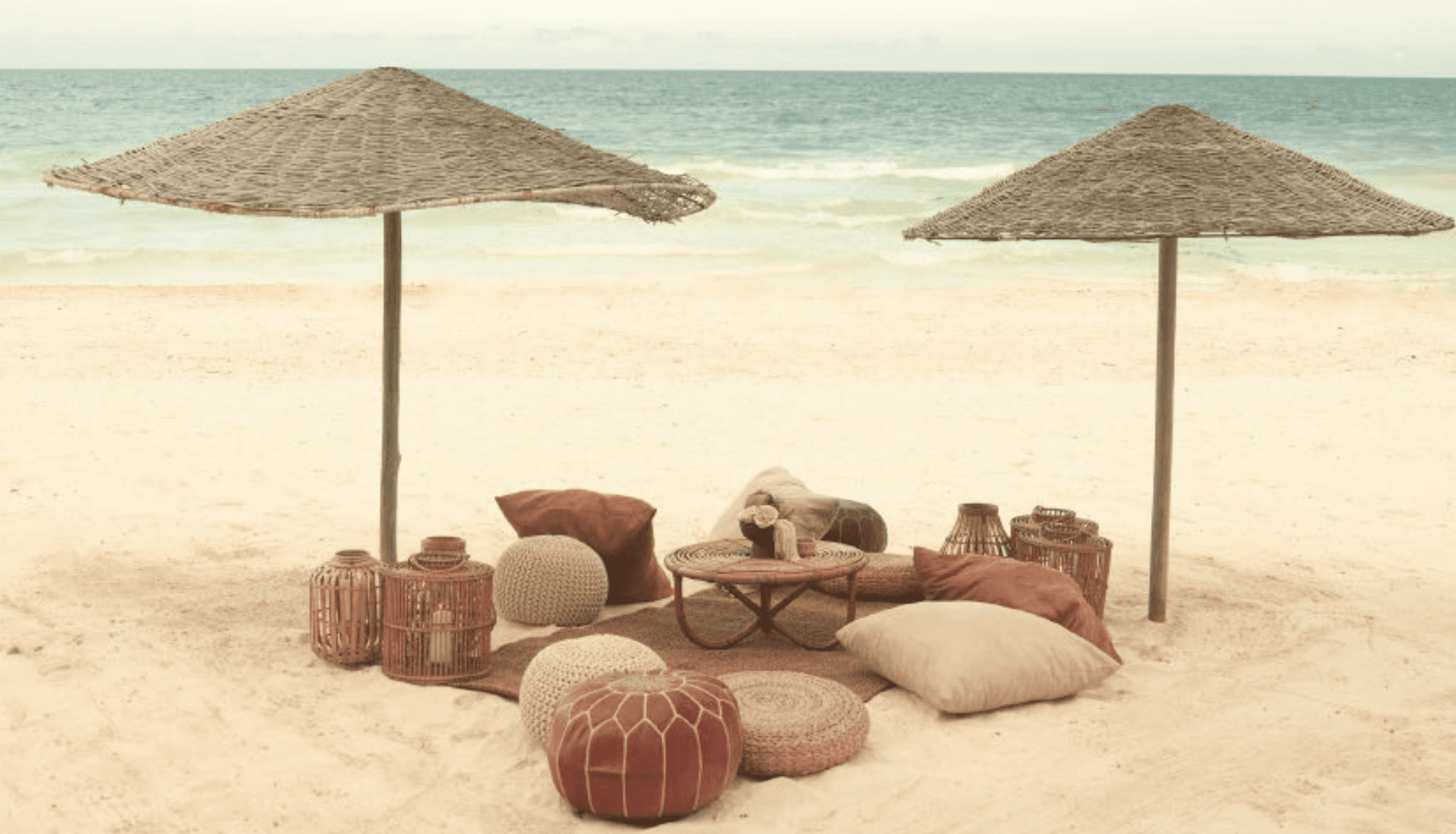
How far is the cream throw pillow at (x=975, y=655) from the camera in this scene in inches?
162

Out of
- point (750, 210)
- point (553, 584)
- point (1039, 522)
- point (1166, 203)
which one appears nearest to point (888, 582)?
point (1039, 522)

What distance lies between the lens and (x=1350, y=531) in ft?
20.9

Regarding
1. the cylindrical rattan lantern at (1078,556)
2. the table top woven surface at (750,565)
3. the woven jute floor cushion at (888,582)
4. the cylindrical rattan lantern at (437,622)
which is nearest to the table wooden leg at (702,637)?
the table top woven surface at (750,565)

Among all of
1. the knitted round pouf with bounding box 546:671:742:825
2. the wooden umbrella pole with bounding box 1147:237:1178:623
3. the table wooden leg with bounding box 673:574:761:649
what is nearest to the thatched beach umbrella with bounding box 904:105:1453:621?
the wooden umbrella pole with bounding box 1147:237:1178:623

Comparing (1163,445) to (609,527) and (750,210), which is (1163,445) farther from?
(750,210)

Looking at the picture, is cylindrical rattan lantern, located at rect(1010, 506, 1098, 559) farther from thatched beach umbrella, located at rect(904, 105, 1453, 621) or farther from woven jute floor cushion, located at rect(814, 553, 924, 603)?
woven jute floor cushion, located at rect(814, 553, 924, 603)

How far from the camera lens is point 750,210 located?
22.6 m

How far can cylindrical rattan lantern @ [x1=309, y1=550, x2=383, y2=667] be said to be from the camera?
4.44 meters

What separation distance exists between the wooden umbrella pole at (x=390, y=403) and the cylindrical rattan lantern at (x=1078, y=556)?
2274 millimetres

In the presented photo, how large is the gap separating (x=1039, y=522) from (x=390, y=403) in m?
2.42

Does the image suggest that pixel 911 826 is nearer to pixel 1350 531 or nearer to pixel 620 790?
pixel 620 790

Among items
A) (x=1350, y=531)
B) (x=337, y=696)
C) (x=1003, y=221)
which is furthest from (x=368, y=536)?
(x=1350, y=531)

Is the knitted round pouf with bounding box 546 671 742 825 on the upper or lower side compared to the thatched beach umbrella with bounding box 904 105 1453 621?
lower

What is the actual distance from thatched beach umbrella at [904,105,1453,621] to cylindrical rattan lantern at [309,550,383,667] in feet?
6.92
